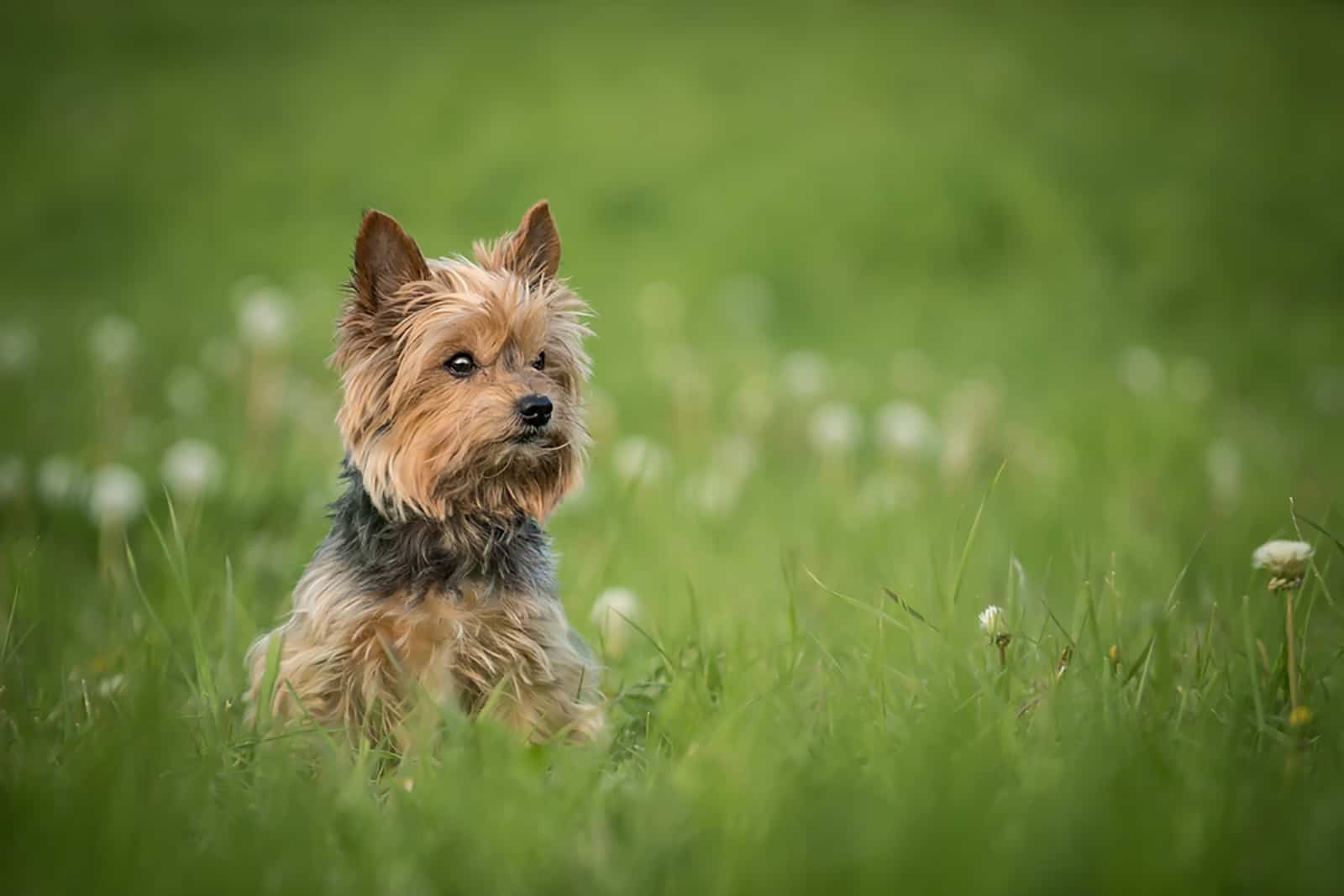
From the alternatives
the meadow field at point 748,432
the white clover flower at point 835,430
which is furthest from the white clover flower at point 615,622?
the white clover flower at point 835,430

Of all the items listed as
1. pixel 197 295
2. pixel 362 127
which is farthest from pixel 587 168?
pixel 197 295

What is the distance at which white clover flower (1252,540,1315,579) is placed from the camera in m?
3.22

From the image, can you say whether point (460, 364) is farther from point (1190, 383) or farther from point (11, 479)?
point (1190, 383)

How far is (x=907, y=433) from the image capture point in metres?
7.92

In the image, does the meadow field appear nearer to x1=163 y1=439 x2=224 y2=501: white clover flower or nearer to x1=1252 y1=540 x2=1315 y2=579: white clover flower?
Result: x1=163 y1=439 x2=224 y2=501: white clover flower

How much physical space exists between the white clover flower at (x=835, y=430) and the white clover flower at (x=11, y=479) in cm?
477

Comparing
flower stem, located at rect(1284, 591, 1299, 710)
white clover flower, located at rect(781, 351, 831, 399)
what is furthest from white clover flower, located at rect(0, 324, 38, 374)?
flower stem, located at rect(1284, 591, 1299, 710)

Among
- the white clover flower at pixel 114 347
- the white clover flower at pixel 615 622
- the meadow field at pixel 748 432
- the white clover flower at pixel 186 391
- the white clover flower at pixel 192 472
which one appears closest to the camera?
the meadow field at pixel 748 432

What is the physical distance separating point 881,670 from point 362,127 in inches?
564

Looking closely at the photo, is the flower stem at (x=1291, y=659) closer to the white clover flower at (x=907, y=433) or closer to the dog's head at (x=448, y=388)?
the dog's head at (x=448, y=388)

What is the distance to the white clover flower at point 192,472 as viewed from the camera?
6180 millimetres

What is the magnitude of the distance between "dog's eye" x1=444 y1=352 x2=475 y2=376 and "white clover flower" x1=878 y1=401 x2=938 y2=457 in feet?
15.1

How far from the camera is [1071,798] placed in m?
2.59

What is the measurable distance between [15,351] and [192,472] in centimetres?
329
